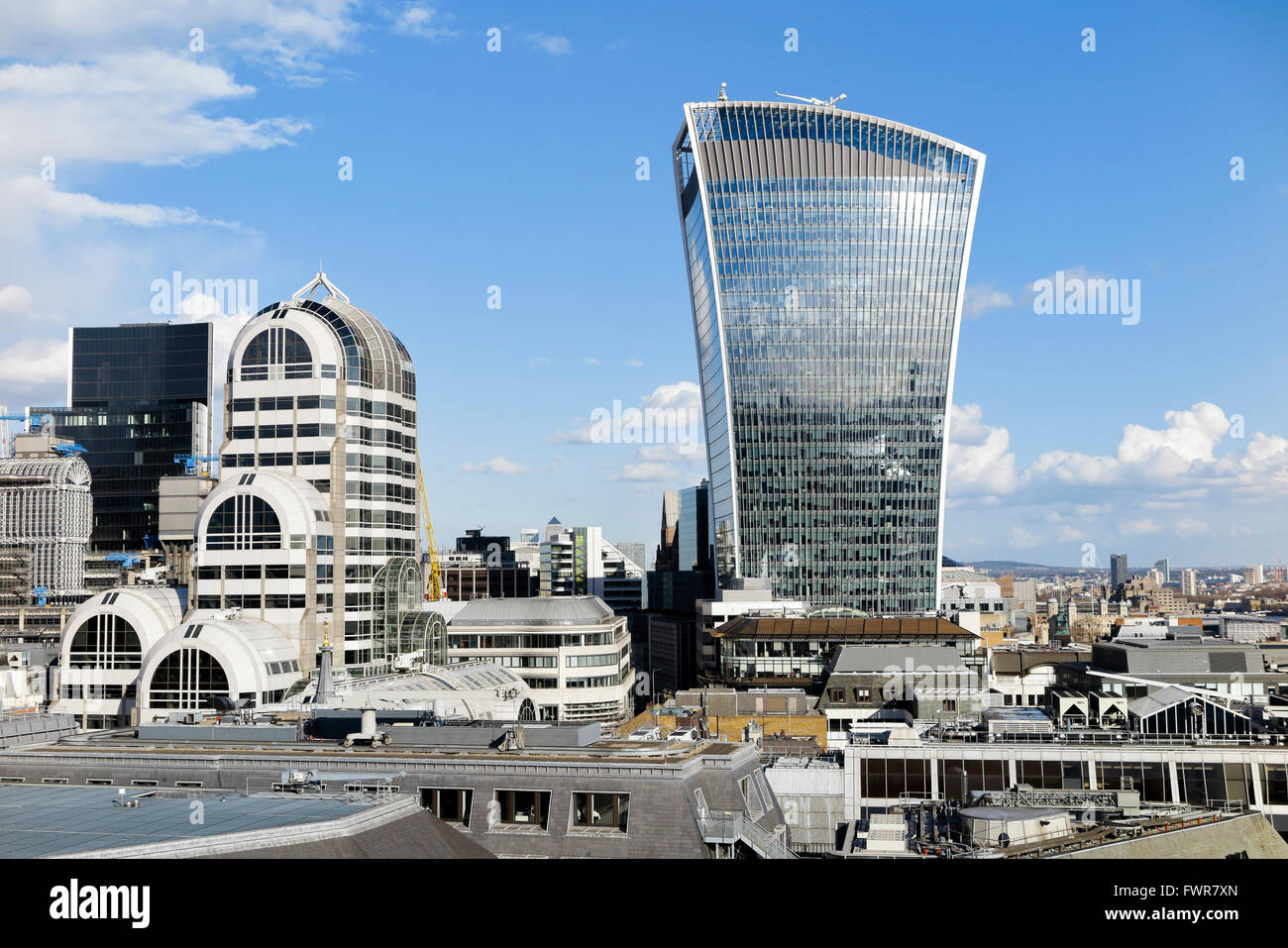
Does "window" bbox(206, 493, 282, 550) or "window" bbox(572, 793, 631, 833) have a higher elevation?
"window" bbox(206, 493, 282, 550)

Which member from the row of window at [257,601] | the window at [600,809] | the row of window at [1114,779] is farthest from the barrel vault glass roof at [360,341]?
the window at [600,809]

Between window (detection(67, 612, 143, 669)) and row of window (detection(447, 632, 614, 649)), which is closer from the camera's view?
window (detection(67, 612, 143, 669))

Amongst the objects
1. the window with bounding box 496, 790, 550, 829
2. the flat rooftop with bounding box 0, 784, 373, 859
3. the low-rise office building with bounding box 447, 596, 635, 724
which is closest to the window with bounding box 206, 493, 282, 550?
the low-rise office building with bounding box 447, 596, 635, 724

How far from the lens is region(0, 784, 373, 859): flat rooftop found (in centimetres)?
3388

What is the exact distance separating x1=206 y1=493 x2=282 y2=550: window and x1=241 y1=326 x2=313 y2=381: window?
49.1 ft

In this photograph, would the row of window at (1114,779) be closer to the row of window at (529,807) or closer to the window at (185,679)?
the row of window at (529,807)

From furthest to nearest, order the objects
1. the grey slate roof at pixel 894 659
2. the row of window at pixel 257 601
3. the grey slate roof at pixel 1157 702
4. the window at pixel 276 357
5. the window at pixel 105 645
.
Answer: the grey slate roof at pixel 894 659, the window at pixel 276 357, the row of window at pixel 257 601, the window at pixel 105 645, the grey slate roof at pixel 1157 702

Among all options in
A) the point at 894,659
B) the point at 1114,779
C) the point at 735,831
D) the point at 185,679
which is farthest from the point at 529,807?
the point at 894,659

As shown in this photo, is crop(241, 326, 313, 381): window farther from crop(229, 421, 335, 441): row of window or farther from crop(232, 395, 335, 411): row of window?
crop(229, 421, 335, 441): row of window

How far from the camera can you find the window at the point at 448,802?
4741cm

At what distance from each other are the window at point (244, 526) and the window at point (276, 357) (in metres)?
15.0

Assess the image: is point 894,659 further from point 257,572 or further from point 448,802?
point 448,802

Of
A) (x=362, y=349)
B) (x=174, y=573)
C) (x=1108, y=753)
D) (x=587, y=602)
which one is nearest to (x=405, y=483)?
(x=362, y=349)
